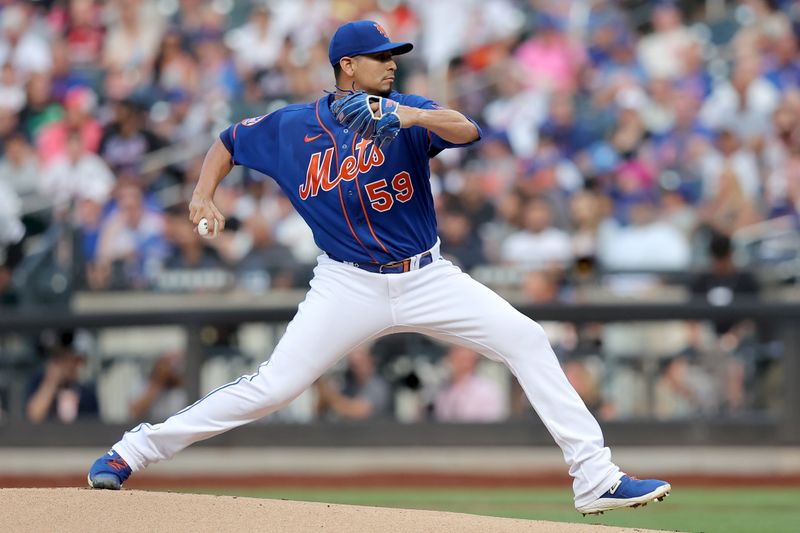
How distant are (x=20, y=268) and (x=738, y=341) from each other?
17.6ft

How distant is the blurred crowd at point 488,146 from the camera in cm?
1031

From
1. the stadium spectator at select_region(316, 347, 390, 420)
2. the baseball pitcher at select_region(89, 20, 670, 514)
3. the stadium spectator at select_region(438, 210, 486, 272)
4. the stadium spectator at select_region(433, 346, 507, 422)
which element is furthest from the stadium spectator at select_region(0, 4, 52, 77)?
the baseball pitcher at select_region(89, 20, 670, 514)

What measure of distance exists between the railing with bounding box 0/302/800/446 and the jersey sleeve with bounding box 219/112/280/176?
4.37m

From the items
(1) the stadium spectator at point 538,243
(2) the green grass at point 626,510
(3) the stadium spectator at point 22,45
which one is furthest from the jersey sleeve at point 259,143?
(3) the stadium spectator at point 22,45

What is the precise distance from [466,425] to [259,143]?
4.84 m

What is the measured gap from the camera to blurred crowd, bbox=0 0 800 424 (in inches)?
406

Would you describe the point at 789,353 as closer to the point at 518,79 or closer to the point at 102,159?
the point at 518,79

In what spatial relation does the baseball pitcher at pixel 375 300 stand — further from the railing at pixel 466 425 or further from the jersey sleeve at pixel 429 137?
the railing at pixel 466 425

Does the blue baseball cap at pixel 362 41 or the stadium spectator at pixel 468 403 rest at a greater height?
the blue baseball cap at pixel 362 41

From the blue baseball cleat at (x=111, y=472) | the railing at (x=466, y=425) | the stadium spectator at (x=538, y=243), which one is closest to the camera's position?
the blue baseball cleat at (x=111, y=472)

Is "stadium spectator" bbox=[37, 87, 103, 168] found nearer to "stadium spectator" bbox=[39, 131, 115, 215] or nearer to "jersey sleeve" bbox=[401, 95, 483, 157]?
"stadium spectator" bbox=[39, 131, 115, 215]

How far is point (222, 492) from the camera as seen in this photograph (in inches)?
349

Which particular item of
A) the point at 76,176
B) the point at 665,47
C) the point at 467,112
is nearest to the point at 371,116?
the point at 76,176

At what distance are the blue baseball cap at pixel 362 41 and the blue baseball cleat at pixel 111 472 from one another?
177 cm
